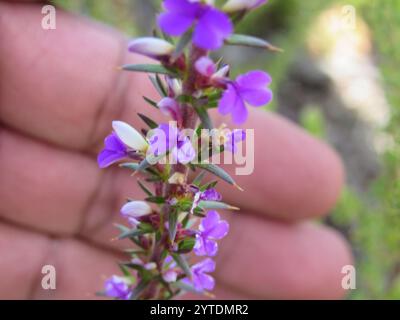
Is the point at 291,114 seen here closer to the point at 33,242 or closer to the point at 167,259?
the point at 33,242

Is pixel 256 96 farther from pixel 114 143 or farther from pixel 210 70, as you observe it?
pixel 114 143

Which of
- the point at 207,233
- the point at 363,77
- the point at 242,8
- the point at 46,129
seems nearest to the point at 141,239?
the point at 207,233

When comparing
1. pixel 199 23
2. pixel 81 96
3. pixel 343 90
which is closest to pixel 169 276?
pixel 199 23

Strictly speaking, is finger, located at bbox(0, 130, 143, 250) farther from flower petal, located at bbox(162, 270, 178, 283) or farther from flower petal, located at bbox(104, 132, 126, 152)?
flower petal, located at bbox(104, 132, 126, 152)

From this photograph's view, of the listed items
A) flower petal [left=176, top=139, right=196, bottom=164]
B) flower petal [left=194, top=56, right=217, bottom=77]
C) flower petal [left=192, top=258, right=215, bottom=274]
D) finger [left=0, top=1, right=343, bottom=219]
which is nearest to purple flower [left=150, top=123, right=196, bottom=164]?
flower petal [left=176, top=139, right=196, bottom=164]

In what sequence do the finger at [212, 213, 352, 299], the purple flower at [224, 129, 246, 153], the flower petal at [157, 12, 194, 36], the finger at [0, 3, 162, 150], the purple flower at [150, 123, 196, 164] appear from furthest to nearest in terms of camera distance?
the finger at [212, 213, 352, 299], the finger at [0, 3, 162, 150], the purple flower at [224, 129, 246, 153], the purple flower at [150, 123, 196, 164], the flower petal at [157, 12, 194, 36]

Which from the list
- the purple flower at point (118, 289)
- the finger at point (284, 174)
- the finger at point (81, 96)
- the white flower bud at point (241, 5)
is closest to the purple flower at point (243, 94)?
the white flower bud at point (241, 5)
